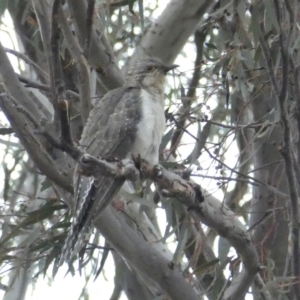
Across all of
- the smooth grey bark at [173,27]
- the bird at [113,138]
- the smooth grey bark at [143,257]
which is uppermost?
the smooth grey bark at [173,27]

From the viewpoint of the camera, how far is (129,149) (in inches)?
122

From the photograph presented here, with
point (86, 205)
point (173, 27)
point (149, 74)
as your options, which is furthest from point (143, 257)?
point (173, 27)

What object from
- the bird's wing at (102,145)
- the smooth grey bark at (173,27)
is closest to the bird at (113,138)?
the bird's wing at (102,145)

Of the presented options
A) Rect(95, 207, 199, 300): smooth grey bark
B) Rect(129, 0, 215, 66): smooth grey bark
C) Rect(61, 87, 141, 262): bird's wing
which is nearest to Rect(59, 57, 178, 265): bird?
Rect(61, 87, 141, 262): bird's wing

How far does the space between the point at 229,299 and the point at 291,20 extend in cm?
102

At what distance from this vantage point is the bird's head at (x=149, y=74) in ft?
11.7

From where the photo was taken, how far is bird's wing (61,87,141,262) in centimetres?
277

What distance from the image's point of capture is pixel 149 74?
142 inches

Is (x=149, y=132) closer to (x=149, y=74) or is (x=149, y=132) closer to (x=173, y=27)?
(x=149, y=74)

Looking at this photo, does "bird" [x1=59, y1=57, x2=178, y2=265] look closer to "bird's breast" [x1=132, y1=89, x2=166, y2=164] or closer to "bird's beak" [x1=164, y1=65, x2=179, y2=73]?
"bird's breast" [x1=132, y1=89, x2=166, y2=164]

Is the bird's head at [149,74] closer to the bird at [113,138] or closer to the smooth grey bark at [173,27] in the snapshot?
the bird at [113,138]

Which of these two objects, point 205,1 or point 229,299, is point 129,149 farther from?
point 205,1

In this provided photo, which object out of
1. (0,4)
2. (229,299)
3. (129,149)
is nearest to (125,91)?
(129,149)

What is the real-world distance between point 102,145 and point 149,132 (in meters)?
0.20
